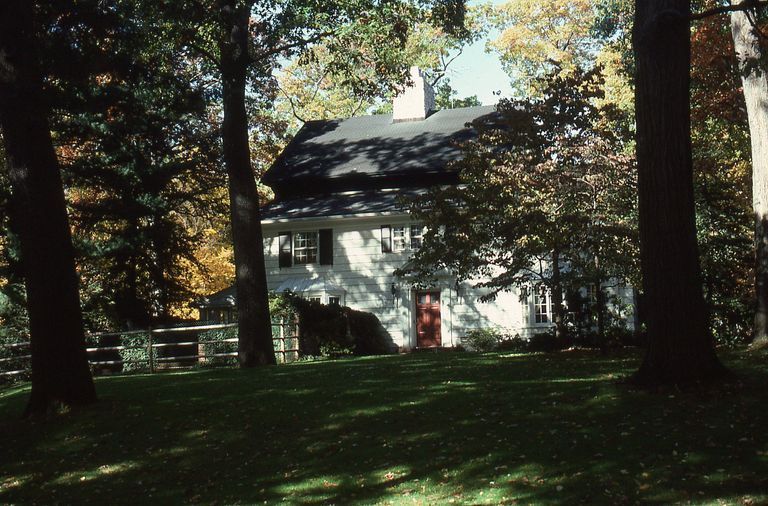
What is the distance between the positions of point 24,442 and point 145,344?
47.4 ft

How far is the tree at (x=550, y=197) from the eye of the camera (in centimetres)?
1870

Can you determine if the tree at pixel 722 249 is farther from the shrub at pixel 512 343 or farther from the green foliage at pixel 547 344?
the shrub at pixel 512 343

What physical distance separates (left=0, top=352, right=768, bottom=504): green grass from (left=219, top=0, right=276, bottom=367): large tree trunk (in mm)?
6496

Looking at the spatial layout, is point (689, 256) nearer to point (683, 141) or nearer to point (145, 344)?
point (683, 141)

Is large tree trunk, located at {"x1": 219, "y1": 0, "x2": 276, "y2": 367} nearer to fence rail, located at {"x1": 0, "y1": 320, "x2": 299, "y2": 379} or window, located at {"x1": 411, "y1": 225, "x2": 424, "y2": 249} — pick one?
fence rail, located at {"x1": 0, "y1": 320, "x2": 299, "y2": 379}

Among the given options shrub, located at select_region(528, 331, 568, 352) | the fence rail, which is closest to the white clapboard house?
the fence rail

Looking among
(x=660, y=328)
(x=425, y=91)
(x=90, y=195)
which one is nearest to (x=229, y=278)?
(x=90, y=195)

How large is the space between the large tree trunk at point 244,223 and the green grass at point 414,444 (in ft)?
21.3

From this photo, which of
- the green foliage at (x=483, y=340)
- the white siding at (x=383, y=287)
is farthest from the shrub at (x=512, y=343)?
the white siding at (x=383, y=287)

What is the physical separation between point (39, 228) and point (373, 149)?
73.3 ft

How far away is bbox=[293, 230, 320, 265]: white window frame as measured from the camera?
32844 millimetres

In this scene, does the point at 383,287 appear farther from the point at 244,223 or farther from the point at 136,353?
the point at 244,223

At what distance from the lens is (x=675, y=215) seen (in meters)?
10.9

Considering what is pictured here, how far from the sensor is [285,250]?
33.1 m
